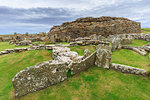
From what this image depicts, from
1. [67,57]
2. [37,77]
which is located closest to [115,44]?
[67,57]

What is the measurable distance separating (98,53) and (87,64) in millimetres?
1287

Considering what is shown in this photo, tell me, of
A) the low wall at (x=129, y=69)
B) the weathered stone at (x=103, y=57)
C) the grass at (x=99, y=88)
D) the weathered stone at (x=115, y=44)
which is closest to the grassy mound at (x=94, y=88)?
the grass at (x=99, y=88)

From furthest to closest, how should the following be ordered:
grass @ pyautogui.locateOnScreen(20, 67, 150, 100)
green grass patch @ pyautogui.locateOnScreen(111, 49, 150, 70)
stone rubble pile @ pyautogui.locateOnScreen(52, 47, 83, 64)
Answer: stone rubble pile @ pyautogui.locateOnScreen(52, 47, 83, 64) → green grass patch @ pyautogui.locateOnScreen(111, 49, 150, 70) → grass @ pyautogui.locateOnScreen(20, 67, 150, 100)

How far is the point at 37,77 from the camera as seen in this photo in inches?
181

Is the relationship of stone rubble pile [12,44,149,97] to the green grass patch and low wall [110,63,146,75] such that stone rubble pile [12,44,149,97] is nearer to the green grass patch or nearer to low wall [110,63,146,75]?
low wall [110,63,146,75]

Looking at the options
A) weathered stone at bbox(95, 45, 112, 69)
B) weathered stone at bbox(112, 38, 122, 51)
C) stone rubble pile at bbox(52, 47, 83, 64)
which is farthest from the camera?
weathered stone at bbox(112, 38, 122, 51)

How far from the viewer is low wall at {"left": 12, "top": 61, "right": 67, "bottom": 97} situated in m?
4.23

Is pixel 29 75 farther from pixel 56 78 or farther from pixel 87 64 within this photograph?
A: pixel 87 64

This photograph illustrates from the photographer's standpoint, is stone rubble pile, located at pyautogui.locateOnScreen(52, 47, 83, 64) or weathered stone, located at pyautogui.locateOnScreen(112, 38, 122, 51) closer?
stone rubble pile, located at pyautogui.locateOnScreen(52, 47, 83, 64)

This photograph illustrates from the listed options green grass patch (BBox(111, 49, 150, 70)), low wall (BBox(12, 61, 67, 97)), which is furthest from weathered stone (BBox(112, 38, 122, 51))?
low wall (BBox(12, 61, 67, 97))

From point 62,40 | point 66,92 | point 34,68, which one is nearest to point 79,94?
point 66,92

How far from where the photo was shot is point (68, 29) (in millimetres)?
24000

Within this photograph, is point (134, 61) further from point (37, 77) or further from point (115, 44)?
point (37, 77)

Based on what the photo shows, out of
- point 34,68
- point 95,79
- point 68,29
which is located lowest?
point 95,79
